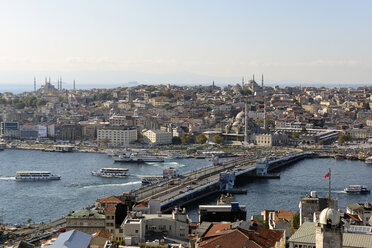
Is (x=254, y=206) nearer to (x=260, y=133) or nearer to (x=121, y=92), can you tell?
(x=260, y=133)

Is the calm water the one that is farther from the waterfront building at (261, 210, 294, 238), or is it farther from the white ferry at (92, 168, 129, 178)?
the waterfront building at (261, 210, 294, 238)

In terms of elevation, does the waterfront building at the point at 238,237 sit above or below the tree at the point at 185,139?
above

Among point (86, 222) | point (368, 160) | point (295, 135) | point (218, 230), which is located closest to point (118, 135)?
point (295, 135)

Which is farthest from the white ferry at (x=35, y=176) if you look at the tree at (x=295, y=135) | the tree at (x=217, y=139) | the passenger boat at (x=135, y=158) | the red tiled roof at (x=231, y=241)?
the tree at (x=295, y=135)

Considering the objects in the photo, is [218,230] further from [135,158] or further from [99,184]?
[135,158]

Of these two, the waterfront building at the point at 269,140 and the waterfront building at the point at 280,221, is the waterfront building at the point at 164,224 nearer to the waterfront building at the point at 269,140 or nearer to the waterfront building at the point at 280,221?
the waterfront building at the point at 280,221

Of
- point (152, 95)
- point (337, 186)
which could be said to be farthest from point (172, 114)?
point (337, 186)
